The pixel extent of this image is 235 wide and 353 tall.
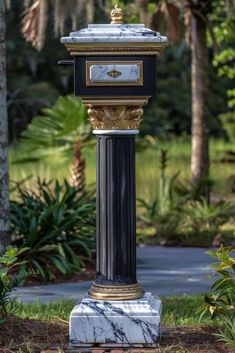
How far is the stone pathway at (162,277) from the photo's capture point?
34.6 feet

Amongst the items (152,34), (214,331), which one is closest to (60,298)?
(214,331)

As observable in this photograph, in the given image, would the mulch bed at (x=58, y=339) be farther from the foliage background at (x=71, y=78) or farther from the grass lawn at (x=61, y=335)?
the foliage background at (x=71, y=78)

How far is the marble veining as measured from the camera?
275 inches

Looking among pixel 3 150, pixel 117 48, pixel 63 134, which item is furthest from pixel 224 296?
pixel 63 134

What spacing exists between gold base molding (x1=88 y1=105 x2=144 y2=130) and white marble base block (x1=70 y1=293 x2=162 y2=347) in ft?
4.09

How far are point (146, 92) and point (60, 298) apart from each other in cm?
369

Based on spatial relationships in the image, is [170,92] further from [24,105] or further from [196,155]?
[196,155]

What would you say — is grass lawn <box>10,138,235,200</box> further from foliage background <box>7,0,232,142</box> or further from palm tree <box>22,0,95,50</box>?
foliage background <box>7,0,232,142</box>

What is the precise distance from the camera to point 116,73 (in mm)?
6992

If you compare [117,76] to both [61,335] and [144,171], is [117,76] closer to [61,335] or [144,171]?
Result: [61,335]

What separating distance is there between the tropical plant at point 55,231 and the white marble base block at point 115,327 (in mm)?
4215

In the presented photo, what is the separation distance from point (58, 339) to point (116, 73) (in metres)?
1.89

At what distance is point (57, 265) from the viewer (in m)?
11.6

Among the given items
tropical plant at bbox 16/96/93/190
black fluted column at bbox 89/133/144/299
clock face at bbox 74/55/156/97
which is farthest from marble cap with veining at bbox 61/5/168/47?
tropical plant at bbox 16/96/93/190
